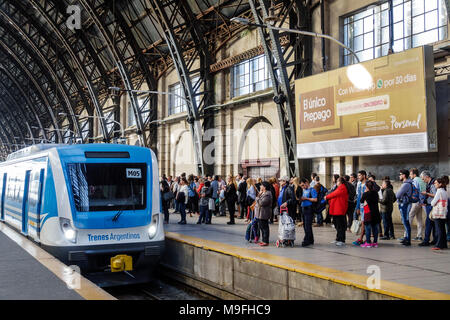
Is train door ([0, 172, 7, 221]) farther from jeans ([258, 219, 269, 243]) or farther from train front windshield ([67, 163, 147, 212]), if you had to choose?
jeans ([258, 219, 269, 243])

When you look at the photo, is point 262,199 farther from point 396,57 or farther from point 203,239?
point 396,57

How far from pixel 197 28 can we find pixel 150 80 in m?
6.20

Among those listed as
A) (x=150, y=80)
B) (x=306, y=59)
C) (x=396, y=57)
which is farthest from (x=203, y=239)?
(x=150, y=80)

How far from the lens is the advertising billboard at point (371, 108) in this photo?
42.9ft

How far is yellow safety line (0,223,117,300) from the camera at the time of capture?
20.5 ft

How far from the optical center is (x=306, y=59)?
60.0ft

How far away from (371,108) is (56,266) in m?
10.1

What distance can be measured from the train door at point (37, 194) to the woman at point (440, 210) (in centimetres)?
829

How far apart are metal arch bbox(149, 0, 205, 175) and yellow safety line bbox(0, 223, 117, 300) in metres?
12.1

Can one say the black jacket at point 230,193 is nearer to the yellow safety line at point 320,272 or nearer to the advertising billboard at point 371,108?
the advertising billboard at point 371,108

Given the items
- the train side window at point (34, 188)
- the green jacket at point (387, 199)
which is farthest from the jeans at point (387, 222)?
the train side window at point (34, 188)

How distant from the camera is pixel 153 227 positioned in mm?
10336

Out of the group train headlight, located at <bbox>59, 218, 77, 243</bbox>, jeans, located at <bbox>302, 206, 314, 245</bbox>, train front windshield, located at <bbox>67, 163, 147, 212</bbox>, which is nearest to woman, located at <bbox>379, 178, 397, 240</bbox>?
jeans, located at <bbox>302, 206, 314, 245</bbox>

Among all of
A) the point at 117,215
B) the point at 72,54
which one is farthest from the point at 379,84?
the point at 72,54
